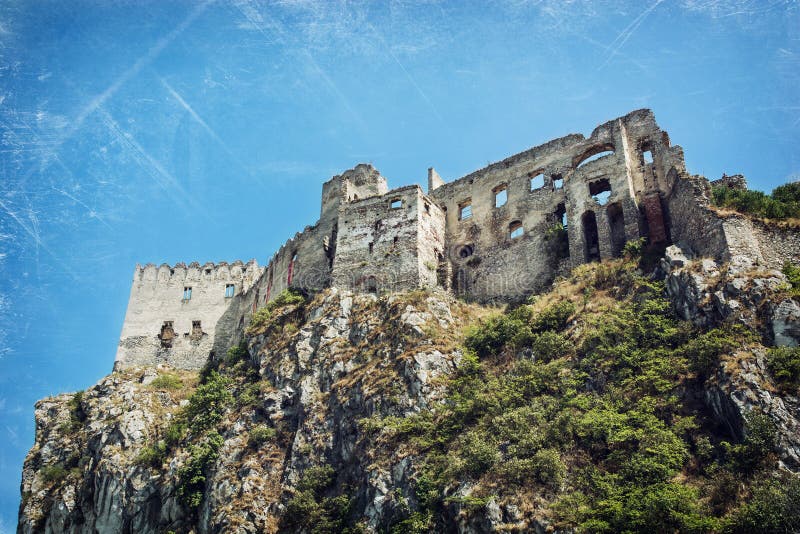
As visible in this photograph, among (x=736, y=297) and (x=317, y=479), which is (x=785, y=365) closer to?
(x=736, y=297)

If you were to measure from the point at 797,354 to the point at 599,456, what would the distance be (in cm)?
690

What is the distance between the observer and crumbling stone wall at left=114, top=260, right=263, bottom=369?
4838cm

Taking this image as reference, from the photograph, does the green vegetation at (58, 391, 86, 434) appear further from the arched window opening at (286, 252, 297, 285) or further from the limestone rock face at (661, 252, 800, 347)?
the limestone rock face at (661, 252, 800, 347)

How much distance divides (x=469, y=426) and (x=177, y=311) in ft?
103

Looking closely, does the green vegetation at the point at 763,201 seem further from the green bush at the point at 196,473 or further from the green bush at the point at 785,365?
the green bush at the point at 196,473

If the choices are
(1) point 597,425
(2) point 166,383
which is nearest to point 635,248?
(1) point 597,425

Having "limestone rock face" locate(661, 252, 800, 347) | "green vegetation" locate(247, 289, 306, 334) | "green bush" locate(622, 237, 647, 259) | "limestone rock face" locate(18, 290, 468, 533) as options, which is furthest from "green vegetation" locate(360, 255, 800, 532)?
"green vegetation" locate(247, 289, 306, 334)

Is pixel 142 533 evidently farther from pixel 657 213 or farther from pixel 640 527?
pixel 657 213

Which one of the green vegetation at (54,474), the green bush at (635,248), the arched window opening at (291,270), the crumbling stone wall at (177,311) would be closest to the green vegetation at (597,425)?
the green bush at (635,248)

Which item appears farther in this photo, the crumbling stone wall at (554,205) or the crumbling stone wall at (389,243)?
the crumbling stone wall at (389,243)

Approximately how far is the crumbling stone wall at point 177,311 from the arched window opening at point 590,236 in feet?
89.2

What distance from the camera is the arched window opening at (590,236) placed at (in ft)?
113

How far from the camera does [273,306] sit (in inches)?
1624

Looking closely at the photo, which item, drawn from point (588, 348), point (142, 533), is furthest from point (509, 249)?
point (142, 533)
